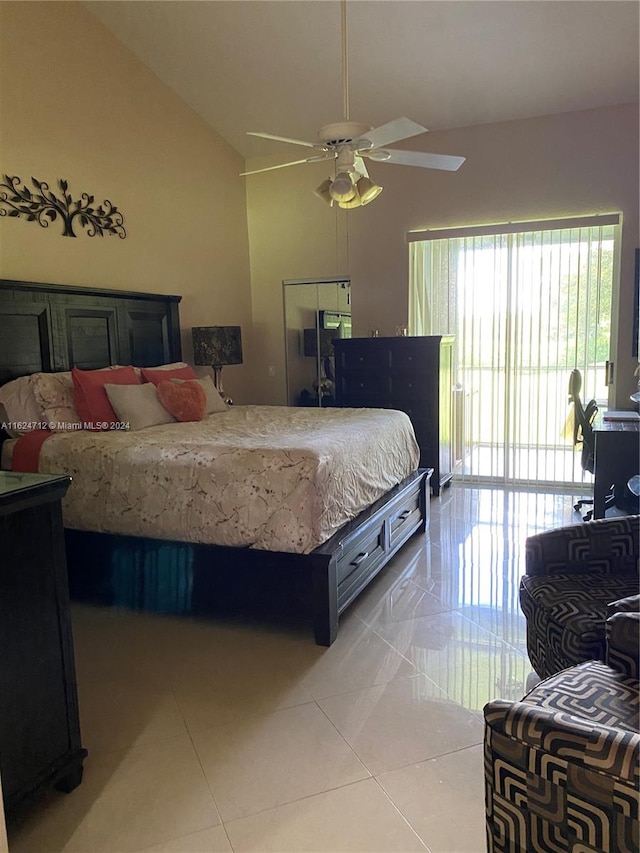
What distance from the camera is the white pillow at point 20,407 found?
3629mm

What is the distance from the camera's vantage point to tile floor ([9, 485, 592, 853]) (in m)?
1.74

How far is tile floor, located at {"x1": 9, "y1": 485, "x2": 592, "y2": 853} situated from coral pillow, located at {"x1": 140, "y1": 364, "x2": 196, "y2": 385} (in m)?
1.74

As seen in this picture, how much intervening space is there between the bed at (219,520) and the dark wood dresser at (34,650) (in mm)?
1122

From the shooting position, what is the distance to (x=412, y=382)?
17.4 ft

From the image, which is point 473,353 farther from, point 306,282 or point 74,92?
point 74,92

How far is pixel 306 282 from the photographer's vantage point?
20.3 ft

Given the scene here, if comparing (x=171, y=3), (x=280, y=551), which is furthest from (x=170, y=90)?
(x=280, y=551)

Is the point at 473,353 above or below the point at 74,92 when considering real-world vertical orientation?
below

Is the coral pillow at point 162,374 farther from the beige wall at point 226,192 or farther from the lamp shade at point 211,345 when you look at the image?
the beige wall at point 226,192

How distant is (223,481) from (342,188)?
1524 mm

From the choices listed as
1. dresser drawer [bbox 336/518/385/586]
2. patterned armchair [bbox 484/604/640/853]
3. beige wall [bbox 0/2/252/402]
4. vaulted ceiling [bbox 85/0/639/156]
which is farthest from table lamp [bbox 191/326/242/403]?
patterned armchair [bbox 484/604/640/853]

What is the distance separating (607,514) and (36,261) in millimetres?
4142

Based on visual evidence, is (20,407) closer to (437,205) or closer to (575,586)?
(575,586)

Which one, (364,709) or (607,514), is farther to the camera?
(607,514)
